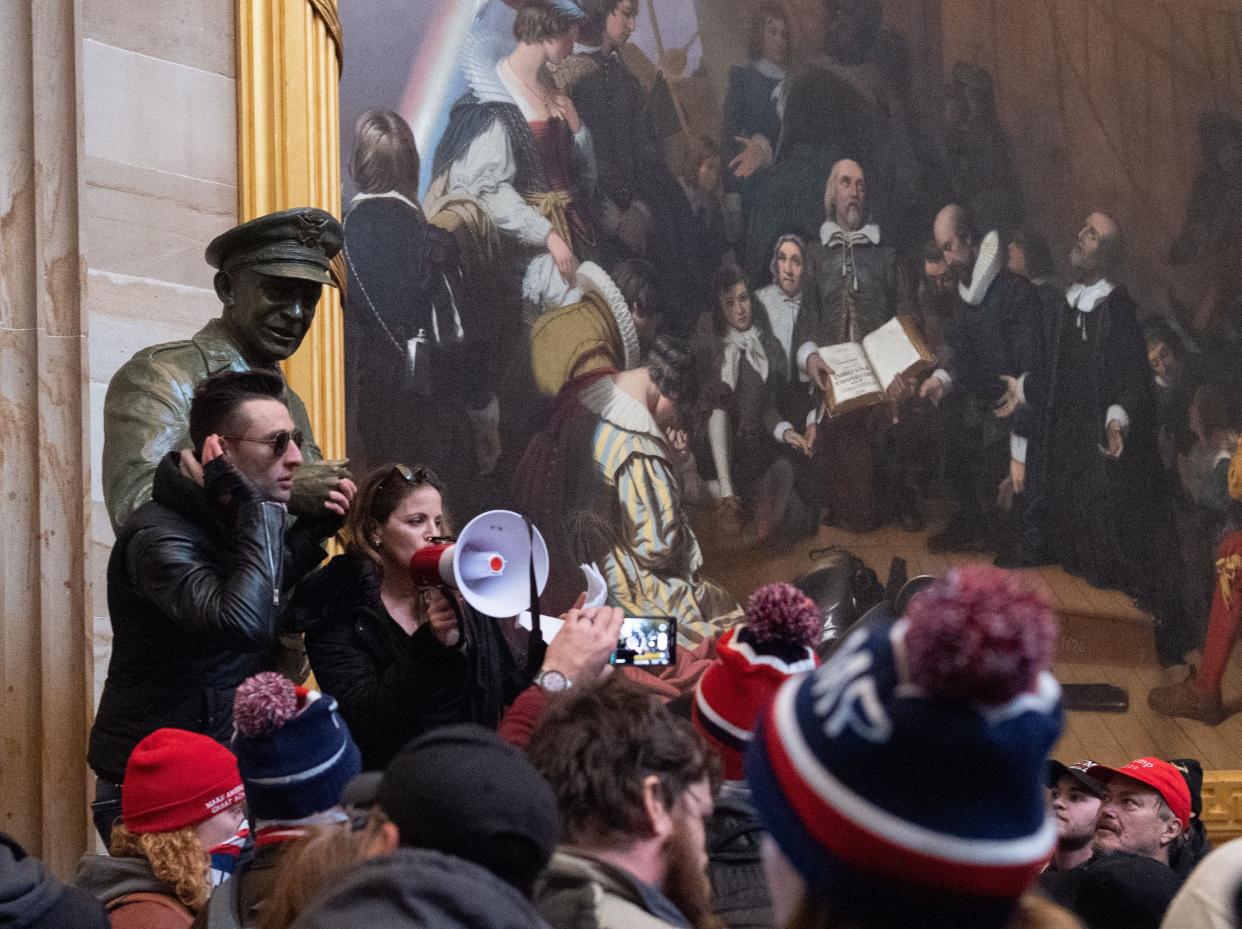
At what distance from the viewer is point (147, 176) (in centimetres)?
539

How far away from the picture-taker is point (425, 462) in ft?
26.0

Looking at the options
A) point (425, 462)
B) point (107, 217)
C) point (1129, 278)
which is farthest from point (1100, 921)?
point (1129, 278)

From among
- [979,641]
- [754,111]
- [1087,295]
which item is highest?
[754,111]

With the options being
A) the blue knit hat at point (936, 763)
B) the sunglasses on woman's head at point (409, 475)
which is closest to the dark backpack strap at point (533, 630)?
the sunglasses on woman's head at point (409, 475)

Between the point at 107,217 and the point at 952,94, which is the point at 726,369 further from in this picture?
the point at 107,217

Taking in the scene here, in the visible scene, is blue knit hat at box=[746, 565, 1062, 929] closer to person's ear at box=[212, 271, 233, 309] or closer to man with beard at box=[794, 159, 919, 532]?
person's ear at box=[212, 271, 233, 309]

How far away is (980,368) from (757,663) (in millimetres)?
7189

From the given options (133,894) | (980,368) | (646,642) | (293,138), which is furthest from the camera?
(980,368)

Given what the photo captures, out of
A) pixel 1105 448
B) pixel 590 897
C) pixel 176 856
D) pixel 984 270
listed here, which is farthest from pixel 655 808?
pixel 1105 448

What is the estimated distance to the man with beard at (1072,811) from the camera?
405 centimetres

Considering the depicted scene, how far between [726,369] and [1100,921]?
20.8 feet

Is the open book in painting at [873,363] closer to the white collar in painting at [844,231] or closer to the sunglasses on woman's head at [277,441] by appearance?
the white collar in painting at [844,231]

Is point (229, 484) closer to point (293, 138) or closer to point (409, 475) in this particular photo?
point (409, 475)

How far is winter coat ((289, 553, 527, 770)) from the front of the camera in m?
3.09
